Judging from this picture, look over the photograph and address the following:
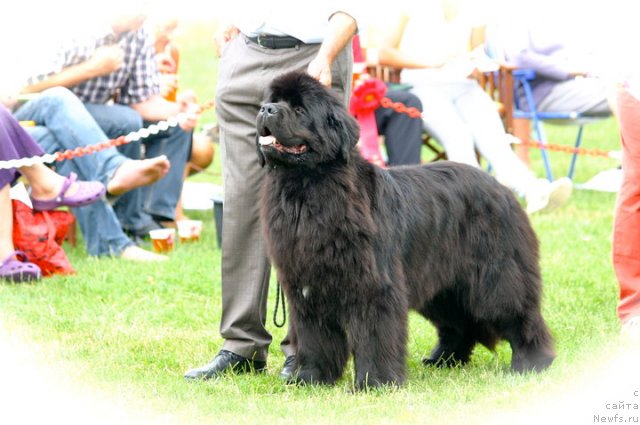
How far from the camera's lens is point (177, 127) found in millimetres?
8375

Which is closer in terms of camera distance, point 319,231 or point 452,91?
point 319,231

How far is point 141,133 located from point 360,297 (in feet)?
12.8

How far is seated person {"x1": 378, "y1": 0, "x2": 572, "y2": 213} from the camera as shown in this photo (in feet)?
29.6

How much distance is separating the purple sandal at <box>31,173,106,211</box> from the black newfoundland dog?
282 centimetres

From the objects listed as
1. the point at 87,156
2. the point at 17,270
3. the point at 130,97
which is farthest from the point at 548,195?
the point at 17,270

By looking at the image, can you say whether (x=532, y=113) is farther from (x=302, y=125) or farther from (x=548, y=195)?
(x=302, y=125)

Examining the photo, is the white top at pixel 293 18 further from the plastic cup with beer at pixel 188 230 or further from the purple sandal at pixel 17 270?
the plastic cup with beer at pixel 188 230

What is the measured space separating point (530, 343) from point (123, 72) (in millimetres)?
4660

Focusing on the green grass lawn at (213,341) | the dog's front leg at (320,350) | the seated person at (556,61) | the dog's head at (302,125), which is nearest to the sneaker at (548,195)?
the green grass lawn at (213,341)

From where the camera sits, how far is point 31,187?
22.0ft

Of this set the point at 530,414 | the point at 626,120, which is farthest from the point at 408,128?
the point at 530,414

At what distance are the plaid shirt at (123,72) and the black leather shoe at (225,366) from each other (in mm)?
3849

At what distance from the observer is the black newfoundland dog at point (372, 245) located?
4070 mm

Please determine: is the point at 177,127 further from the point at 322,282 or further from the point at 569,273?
the point at 322,282
